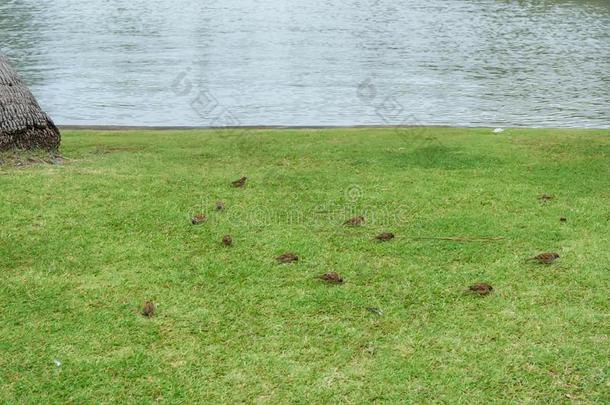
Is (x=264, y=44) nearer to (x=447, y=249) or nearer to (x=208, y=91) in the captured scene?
(x=208, y=91)

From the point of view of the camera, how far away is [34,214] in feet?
19.4

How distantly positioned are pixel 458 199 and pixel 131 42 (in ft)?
65.5

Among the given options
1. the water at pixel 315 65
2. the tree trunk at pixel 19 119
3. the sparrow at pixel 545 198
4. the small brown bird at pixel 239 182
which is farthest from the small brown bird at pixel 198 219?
the water at pixel 315 65

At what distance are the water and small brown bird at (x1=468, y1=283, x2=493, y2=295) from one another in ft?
29.5

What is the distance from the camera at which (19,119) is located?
764 centimetres

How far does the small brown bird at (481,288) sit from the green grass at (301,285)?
0.22 feet

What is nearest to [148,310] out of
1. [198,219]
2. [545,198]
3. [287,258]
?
[287,258]

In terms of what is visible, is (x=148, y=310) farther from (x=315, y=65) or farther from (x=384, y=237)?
(x=315, y=65)

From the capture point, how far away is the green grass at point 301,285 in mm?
3762

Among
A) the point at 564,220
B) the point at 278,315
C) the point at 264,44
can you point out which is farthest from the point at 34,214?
the point at 264,44

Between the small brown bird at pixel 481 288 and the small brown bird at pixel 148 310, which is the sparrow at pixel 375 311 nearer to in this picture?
the small brown bird at pixel 481 288

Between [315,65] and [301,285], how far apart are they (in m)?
15.9

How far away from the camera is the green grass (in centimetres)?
376

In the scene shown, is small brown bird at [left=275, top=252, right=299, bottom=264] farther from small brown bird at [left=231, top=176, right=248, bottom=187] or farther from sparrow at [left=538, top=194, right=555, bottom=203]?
sparrow at [left=538, top=194, right=555, bottom=203]
